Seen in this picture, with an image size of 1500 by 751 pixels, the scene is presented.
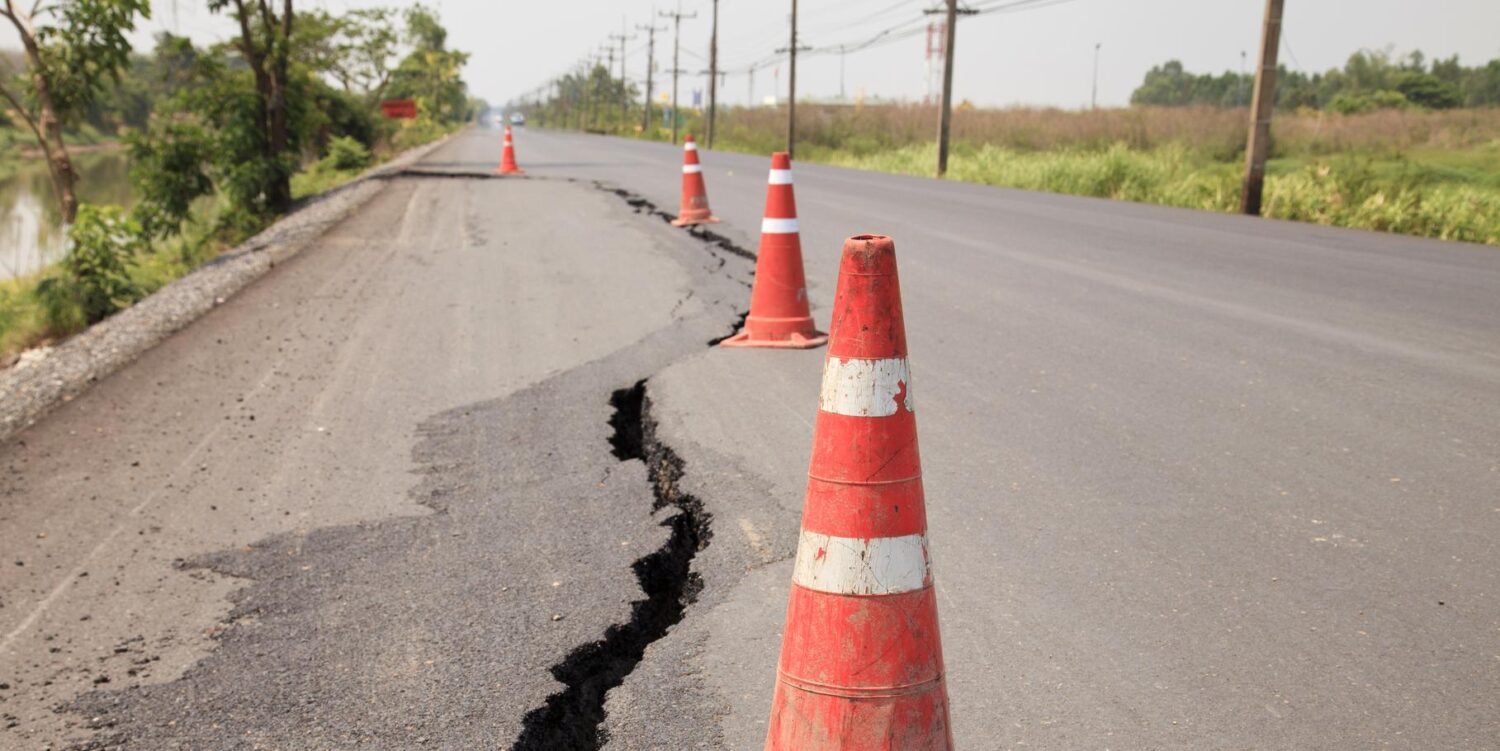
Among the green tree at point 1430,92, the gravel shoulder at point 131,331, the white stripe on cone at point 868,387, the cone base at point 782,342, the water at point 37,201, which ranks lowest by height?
the water at point 37,201

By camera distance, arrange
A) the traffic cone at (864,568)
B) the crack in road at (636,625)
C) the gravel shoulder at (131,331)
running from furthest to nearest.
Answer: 1. the gravel shoulder at (131,331)
2. the crack in road at (636,625)
3. the traffic cone at (864,568)

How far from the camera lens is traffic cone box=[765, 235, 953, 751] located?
6.70 feet

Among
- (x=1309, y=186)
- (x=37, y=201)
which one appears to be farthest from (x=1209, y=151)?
(x=37, y=201)

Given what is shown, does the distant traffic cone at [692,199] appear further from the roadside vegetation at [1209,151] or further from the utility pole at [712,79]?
the utility pole at [712,79]

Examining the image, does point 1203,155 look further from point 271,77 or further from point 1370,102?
point 1370,102

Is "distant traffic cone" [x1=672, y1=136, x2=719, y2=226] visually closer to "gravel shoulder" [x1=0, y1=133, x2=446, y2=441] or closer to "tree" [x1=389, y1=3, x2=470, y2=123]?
"gravel shoulder" [x1=0, y1=133, x2=446, y2=441]

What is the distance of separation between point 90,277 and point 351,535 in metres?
8.13

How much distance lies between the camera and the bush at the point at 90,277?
1024cm

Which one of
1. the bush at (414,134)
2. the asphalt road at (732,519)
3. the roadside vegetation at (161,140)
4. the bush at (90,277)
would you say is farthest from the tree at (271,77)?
the bush at (414,134)

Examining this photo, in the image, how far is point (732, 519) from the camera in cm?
369

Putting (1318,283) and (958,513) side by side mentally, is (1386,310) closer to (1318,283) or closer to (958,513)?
(1318,283)

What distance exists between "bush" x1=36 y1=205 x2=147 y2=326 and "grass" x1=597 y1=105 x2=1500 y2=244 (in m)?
12.1

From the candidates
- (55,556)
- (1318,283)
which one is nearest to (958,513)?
(55,556)

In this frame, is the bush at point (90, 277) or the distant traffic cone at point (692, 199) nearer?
the bush at point (90, 277)
